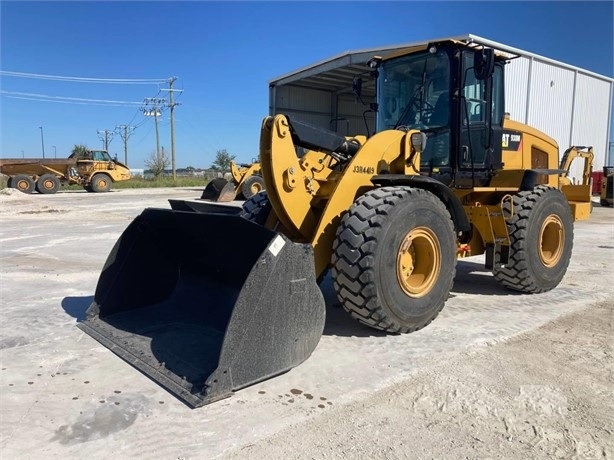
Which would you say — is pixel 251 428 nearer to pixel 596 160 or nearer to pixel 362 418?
pixel 362 418

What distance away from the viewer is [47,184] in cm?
2672

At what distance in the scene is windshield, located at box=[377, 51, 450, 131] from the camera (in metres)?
5.33

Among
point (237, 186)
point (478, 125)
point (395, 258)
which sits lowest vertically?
point (395, 258)

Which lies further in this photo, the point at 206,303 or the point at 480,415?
the point at 206,303

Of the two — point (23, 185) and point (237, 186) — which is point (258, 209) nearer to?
point (237, 186)

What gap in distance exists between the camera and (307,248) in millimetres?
3447

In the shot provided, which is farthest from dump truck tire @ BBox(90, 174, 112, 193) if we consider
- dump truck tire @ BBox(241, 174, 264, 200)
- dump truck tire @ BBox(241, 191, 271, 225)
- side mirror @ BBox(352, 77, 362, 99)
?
dump truck tire @ BBox(241, 191, 271, 225)

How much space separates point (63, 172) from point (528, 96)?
2344cm

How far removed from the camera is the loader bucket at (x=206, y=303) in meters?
3.13

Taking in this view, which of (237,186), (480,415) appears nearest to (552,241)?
(480,415)

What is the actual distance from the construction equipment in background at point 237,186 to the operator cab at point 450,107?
538 inches

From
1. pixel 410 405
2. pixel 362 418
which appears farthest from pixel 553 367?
pixel 362 418

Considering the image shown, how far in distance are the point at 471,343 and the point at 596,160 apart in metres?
23.3

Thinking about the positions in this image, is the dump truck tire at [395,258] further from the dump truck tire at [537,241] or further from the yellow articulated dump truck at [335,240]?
the dump truck tire at [537,241]
